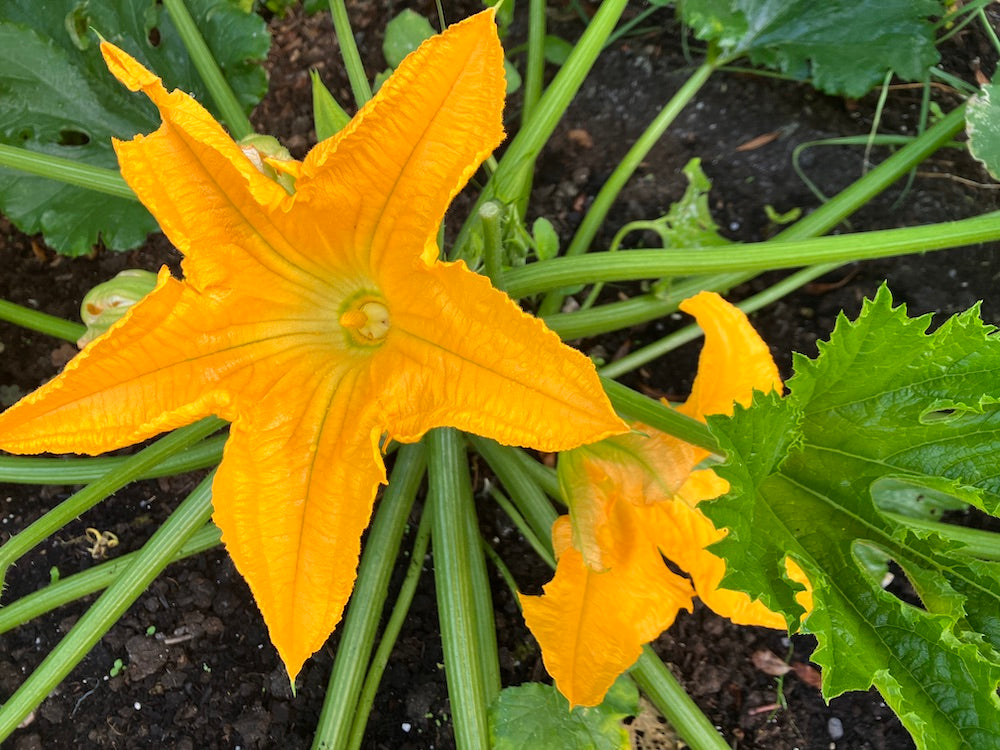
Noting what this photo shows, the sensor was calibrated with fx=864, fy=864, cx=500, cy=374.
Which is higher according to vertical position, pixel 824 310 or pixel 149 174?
pixel 149 174

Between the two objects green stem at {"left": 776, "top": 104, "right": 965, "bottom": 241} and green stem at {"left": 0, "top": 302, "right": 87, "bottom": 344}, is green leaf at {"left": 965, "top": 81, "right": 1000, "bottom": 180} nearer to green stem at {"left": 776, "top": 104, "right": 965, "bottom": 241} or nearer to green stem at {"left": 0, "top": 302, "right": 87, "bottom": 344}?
green stem at {"left": 776, "top": 104, "right": 965, "bottom": 241}

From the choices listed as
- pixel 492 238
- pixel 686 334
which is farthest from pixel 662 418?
pixel 686 334

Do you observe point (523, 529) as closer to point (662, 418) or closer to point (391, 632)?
point (391, 632)

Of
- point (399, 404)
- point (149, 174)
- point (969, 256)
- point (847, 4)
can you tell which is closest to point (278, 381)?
point (399, 404)

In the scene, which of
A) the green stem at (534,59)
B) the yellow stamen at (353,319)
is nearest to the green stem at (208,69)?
the green stem at (534,59)

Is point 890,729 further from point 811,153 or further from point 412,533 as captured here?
point 811,153

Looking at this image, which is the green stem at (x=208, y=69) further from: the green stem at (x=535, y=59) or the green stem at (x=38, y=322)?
the green stem at (x=535, y=59)
